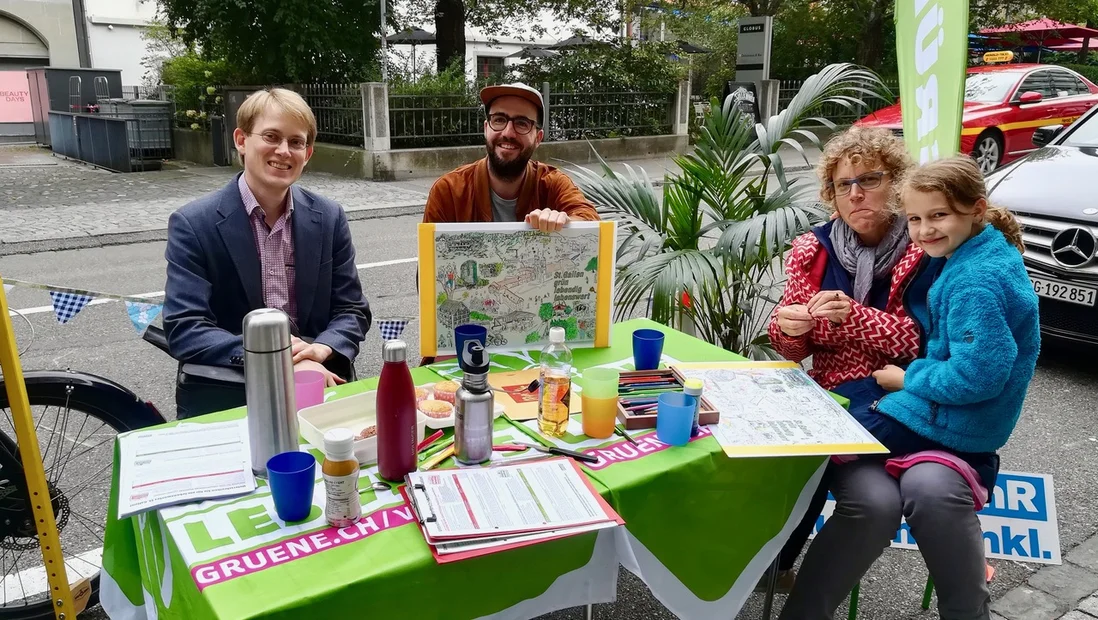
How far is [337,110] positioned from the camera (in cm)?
1288

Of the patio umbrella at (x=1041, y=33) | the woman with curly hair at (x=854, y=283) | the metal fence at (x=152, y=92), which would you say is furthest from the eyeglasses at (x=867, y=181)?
the patio umbrella at (x=1041, y=33)

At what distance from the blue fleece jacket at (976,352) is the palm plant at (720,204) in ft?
3.41

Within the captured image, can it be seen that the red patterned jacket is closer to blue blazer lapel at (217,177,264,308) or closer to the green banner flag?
the green banner flag

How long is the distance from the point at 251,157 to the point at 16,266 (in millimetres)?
5715

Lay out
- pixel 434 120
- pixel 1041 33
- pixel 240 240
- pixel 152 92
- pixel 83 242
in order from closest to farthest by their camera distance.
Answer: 1. pixel 240 240
2. pixel 83 242
3. pixel 434 120
4. pixel 152 92
5. pixel 1041 33

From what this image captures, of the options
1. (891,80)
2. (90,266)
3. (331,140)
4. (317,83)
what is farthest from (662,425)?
(891,80)

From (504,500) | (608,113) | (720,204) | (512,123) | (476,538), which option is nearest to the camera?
(476,538)

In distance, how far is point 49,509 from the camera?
6.80 feet

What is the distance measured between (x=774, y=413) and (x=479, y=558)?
1.03 meters

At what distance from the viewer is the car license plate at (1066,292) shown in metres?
4.38

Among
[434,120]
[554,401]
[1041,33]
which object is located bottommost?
[554,401]

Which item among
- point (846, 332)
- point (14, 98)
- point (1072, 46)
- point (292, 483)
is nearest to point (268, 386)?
point (292, 483)

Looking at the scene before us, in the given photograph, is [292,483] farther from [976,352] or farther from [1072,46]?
[1072,46]

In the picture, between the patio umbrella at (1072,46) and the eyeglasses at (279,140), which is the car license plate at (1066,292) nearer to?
the eyeglasses at (279,140)
